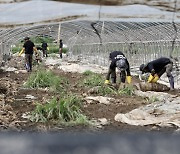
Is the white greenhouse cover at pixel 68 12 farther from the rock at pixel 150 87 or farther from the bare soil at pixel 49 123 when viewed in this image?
the rock at pixel 150 87

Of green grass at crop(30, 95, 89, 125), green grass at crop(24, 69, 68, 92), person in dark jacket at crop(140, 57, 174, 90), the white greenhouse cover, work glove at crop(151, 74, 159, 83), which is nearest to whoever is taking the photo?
the white greenhouse cover

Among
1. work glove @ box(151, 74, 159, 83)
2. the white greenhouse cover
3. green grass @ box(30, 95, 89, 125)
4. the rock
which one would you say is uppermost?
the white greenhouse cover

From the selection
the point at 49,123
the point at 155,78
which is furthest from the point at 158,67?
the point at 49,123

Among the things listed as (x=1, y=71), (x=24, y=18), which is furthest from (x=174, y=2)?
(x=1, y=71)

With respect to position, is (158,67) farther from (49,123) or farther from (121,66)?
(49,123)

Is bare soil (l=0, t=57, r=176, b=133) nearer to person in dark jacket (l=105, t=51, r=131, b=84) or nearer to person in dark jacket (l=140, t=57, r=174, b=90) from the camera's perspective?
person in dark jacket (l=105, t=51, r=131, b=84)

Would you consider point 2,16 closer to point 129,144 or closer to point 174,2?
point 174,2

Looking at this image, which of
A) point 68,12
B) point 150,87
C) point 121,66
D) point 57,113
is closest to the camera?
point 68,12

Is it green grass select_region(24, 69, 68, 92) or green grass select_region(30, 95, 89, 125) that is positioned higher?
green grass select_region(30, 95, 89, 125)

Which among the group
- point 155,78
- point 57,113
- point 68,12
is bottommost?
point 155,78

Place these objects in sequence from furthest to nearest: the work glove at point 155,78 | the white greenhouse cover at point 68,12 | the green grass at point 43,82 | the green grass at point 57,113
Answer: the work glove at point 155,78 → the green grass at point 43,82 → the green grass at point 57,113 → the white greenhouse cover at point 68,12

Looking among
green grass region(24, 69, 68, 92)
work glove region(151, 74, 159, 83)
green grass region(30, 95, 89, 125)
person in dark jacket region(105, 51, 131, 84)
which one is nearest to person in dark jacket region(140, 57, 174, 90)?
work glove region(151, 74, 159, 83)

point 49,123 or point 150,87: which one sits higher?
point 49,123

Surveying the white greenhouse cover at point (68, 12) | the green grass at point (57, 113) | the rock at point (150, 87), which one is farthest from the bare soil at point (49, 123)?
the white greenhouse cover at point (68, 12)
